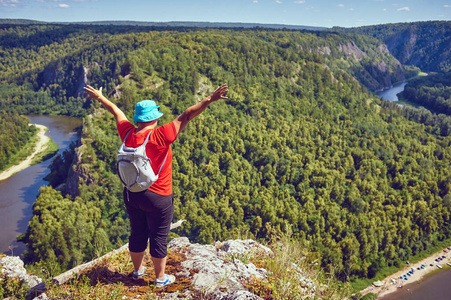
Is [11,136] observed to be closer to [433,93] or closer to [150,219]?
[150,219]

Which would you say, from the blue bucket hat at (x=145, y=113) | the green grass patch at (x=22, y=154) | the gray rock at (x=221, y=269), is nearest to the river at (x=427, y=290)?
the gray rock at (x=221, y=269)

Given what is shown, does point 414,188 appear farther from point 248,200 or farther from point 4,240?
point 4,240

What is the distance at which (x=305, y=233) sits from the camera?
159 ft

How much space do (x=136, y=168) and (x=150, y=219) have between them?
1041mm

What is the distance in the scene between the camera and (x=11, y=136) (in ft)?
283

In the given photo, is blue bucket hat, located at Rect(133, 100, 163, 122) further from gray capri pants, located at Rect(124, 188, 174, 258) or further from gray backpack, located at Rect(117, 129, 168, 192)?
gray capri pants, located at Rect(124, 188, 174, 258)

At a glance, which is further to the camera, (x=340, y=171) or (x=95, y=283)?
(x=340, y=171)

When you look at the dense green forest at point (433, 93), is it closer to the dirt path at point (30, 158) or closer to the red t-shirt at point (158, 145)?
the red t-shirt at point (158, 145)

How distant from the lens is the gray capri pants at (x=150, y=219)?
4773 millimetres

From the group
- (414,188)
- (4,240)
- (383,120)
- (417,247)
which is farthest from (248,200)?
(383,120)

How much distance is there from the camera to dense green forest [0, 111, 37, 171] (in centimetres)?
7806

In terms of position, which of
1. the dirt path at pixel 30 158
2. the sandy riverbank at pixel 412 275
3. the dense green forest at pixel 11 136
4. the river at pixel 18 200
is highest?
the dense green forest at pixel 11 136

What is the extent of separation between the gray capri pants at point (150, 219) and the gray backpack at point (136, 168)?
22 centimetres

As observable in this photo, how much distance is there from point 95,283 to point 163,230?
66.8 inches
